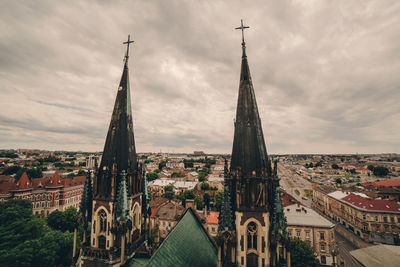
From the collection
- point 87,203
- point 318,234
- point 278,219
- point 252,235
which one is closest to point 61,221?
point 87,203

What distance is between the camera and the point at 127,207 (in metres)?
15.8

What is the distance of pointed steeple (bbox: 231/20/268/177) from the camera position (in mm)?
14055

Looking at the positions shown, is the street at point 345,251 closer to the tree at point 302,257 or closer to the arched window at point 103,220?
the tree at point 302,257

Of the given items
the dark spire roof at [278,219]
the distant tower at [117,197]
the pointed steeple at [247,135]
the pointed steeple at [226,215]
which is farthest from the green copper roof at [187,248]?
the pointed steeple at [247,135]

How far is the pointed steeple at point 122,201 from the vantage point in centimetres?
1522

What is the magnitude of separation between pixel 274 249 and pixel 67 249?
3932 centimetres

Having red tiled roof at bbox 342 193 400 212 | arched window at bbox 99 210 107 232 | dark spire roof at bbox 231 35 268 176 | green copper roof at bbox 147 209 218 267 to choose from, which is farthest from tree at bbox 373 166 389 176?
arched window at bbox 99 210 107 232

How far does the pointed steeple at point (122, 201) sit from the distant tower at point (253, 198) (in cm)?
776

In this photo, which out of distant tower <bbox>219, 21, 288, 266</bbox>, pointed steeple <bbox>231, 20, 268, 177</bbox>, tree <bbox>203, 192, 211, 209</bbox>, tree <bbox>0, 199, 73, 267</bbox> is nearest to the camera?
distant tower <bbox>219, 21, 288, 266</bbox>

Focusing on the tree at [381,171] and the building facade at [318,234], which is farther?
the tree at [381,171]

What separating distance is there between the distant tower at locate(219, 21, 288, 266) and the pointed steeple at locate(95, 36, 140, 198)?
899cm

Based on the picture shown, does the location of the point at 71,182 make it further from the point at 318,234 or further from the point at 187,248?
the point at 318,234

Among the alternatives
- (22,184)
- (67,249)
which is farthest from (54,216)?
(22,184)

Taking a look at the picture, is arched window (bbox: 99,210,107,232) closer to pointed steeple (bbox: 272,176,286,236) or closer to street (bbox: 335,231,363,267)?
pointed steeple (bbox: 272,176,286,236)
